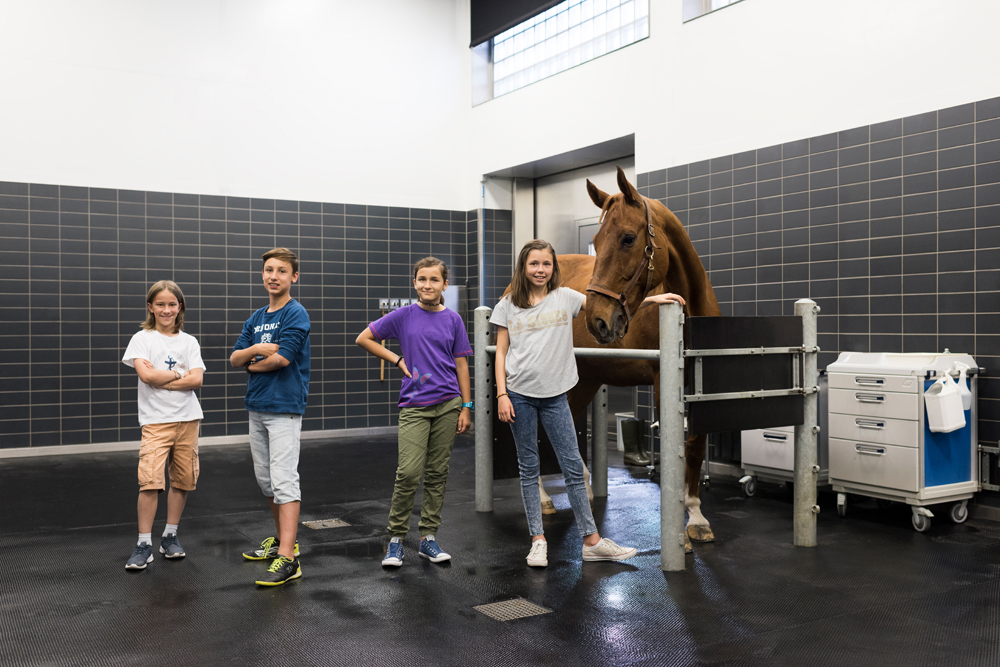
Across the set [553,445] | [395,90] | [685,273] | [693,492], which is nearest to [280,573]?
[553,445]

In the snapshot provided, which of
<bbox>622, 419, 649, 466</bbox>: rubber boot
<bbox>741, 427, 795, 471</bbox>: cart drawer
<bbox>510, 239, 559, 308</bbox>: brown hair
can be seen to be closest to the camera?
<bbox>510, 239, 559, 308</bbox>: brown hair

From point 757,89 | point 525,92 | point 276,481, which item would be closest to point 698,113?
point 757,89

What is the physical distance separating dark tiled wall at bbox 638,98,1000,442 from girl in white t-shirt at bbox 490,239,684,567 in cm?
208

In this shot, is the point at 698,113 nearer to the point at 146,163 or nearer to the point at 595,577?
the point at 595,577

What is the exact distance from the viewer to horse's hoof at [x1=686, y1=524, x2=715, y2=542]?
3701 mm

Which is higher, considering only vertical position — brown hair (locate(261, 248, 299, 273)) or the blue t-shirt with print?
brown hair (locate(261, 248, 299, 273))

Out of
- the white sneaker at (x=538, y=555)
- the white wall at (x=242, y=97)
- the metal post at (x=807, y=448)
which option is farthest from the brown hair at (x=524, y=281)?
the white wall at (x=242, y=97)

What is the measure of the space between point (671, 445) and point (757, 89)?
10.6ft

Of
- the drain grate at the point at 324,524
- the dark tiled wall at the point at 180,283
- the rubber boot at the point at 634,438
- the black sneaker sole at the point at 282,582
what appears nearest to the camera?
the black sneaker sole at the point at 282,582

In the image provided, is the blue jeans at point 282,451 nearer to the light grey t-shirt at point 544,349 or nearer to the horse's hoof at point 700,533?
the light grey t-shirt at point 544,349

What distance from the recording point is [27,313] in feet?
21.9

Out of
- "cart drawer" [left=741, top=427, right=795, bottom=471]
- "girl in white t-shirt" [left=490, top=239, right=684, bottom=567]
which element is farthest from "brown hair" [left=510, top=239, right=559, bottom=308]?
"cart drawer" [left=741, top=427, right=795, bottom=471]

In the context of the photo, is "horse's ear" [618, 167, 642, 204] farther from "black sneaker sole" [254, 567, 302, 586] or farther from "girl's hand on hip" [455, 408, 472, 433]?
"black sneaker sole" [254, 567, 302, 586]

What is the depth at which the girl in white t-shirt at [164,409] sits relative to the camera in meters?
3.30
